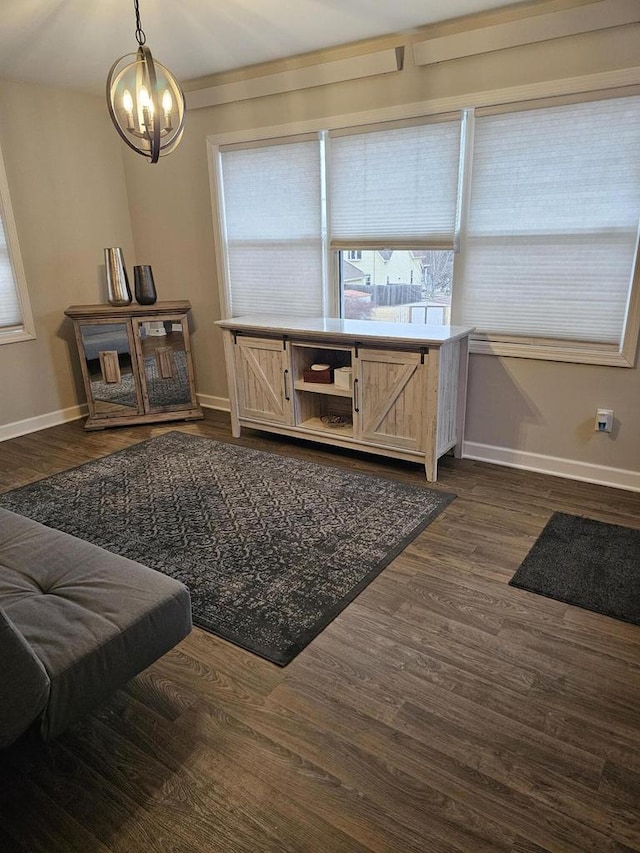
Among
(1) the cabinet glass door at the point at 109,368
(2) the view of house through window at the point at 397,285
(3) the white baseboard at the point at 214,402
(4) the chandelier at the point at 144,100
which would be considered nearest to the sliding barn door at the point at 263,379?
(2) the view of house through window at the point at 397,285

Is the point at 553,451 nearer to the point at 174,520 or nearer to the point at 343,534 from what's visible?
the point at 343,534

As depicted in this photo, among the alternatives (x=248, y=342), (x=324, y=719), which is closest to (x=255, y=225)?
(x=248, y=342)

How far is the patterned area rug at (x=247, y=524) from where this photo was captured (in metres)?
2.29

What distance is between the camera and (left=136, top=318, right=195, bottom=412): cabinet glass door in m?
4.55

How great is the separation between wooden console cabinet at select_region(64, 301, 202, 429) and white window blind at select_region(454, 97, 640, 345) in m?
2.42

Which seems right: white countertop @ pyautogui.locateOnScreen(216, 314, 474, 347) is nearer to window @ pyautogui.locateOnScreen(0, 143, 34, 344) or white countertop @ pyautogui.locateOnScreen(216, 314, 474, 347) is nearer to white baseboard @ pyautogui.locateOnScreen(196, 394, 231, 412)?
white baseboard @ pyautogui.locateOnScreen(196, 394, 231, 412)

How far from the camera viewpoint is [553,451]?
3.49 m

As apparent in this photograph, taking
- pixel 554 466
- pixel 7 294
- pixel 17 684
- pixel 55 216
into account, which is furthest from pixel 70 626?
pixel 55 216

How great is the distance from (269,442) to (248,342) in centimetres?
76

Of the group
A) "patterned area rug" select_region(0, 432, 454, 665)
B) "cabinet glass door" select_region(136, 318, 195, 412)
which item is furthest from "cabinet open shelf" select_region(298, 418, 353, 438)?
"cabinet glass door" select_region(136, 318, 195, 412)

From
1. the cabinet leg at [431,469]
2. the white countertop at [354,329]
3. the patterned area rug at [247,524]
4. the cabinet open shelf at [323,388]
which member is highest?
the white countertop at [354,329]

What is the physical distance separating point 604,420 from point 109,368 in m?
3.65

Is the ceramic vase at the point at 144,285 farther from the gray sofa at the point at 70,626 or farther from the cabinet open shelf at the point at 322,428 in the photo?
the gray sofa at the point at 70,626

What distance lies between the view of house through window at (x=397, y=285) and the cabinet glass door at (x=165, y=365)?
1.45 meters
